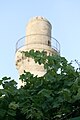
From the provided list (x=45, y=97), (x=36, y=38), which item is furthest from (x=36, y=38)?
(x=45, y=97)

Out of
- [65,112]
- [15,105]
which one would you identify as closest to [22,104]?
[15,105]

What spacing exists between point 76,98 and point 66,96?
5 centimetres

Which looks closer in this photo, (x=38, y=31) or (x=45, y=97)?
(x=45, y=97)

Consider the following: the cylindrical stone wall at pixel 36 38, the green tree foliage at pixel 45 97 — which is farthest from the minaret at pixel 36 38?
the green tree foliage at pixel 45 97

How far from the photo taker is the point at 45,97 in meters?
2.08

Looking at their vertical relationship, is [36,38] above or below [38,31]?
below

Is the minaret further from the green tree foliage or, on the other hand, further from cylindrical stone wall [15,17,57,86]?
the green tree foliage

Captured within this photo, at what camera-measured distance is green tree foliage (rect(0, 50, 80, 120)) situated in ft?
6.64

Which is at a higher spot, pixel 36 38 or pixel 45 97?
pixel 36 38

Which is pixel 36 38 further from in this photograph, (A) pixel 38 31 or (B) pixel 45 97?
(B) pixel 45 97

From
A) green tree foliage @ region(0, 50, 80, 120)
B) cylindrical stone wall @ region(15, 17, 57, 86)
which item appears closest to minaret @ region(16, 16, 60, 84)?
cylindrical stone wall @ region(15, 17, 57, 86)

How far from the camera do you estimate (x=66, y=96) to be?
2.00m

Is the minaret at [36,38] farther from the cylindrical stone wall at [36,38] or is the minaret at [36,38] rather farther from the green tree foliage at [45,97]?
the green tree foliage at [45,97]

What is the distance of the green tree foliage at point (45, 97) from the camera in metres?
2.02
